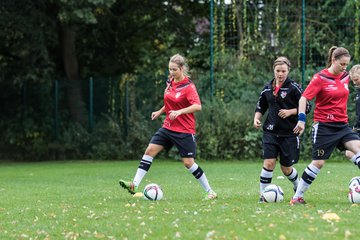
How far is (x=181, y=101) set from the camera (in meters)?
Result: 10.2

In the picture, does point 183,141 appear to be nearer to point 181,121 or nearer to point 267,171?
point 181,121

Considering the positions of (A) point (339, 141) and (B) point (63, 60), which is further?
(B) point (63, 60)

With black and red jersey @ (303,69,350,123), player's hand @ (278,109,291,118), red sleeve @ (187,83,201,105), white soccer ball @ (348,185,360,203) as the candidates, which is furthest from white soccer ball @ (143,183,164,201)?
white soccer ball @ (348,185,360,203)

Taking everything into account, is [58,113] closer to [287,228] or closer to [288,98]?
[288,98]

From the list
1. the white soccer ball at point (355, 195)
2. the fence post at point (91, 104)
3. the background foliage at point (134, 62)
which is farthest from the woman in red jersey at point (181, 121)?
the fence post at point (91, 104)

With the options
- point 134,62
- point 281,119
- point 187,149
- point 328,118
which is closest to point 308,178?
point 328,118

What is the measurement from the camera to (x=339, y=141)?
8969 millimetres

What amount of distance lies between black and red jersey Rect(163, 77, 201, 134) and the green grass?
1039 mm

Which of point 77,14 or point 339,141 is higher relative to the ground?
point 77,14

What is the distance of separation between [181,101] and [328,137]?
7.54 feet

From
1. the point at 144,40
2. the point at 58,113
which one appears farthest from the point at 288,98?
the point at 144,40

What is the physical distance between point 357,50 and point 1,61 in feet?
39.3

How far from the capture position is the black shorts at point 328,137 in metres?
8.87

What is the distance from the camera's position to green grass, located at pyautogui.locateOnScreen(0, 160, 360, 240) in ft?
22.4
